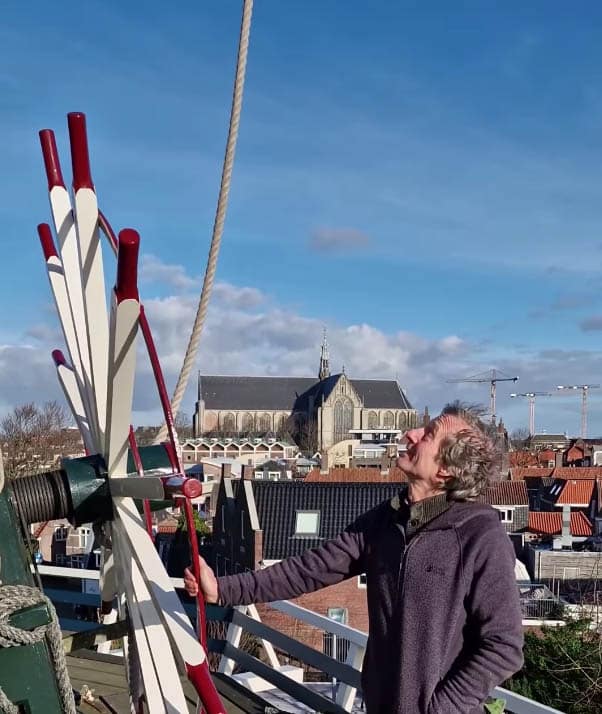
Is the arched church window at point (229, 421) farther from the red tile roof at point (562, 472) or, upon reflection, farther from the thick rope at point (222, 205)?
the thick rope at point (222, 205)

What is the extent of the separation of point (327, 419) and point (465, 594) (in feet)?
308

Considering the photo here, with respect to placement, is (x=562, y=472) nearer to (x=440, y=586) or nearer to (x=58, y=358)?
(x=58, y=358)

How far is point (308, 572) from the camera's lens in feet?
8.80

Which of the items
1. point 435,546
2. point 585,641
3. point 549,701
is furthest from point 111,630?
point 585,641

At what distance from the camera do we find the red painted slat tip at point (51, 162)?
2596 mm

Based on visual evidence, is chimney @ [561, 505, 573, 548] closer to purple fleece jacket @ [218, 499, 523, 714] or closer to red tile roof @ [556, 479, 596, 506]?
red tile roof @ [556, 479, 596, 506]

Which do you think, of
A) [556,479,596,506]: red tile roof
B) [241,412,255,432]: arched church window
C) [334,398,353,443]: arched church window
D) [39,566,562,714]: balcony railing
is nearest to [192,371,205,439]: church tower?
[241,412,255,432]: arched church window

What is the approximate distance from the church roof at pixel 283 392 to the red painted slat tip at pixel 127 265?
308 feet

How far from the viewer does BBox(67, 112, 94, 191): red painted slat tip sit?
231 centimetres

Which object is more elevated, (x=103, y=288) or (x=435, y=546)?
(x=103, y=288)

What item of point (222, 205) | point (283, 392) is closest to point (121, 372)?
point (222, 205)

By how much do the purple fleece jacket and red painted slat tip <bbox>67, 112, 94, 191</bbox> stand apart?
139cm

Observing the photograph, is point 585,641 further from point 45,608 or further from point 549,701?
point 45,608

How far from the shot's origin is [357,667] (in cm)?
386
